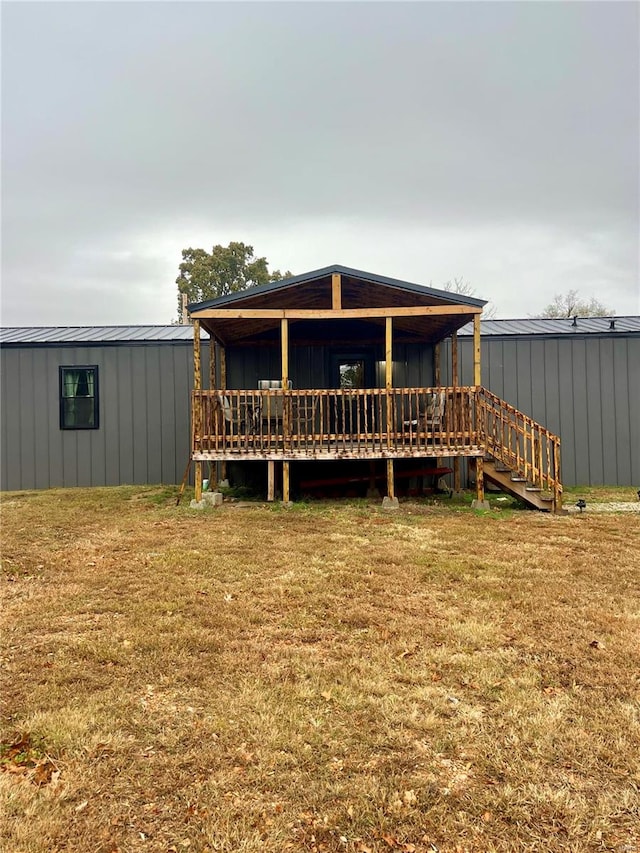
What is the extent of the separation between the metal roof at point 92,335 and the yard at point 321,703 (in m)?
5.94

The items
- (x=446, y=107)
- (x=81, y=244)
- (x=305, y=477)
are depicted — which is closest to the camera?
(x=305, y=477)

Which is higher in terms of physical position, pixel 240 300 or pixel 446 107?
pixel 446 107

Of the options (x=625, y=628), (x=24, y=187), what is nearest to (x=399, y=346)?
(x=625, y=628)

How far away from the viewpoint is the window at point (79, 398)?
958cm

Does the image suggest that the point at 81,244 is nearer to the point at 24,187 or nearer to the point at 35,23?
the point at 24,187

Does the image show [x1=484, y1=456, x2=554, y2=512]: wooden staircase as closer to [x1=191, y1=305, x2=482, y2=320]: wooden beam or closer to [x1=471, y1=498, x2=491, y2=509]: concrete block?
[x1=471, y1=498, x2=491, y2=509]: concrete block

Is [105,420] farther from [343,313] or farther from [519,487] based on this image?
[519,487]

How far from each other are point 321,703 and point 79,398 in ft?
29.6

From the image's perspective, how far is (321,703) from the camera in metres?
2.27

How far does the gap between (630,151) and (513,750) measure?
20193mm

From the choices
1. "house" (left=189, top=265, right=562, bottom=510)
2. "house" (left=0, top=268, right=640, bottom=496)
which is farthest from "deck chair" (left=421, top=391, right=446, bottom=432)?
"house" (left=0, top=268, right=640, bottom=496)

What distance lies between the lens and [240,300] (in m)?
7.23

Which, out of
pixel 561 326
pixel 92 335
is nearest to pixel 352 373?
pixel 561 326

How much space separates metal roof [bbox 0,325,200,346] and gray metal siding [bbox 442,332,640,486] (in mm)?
6669
